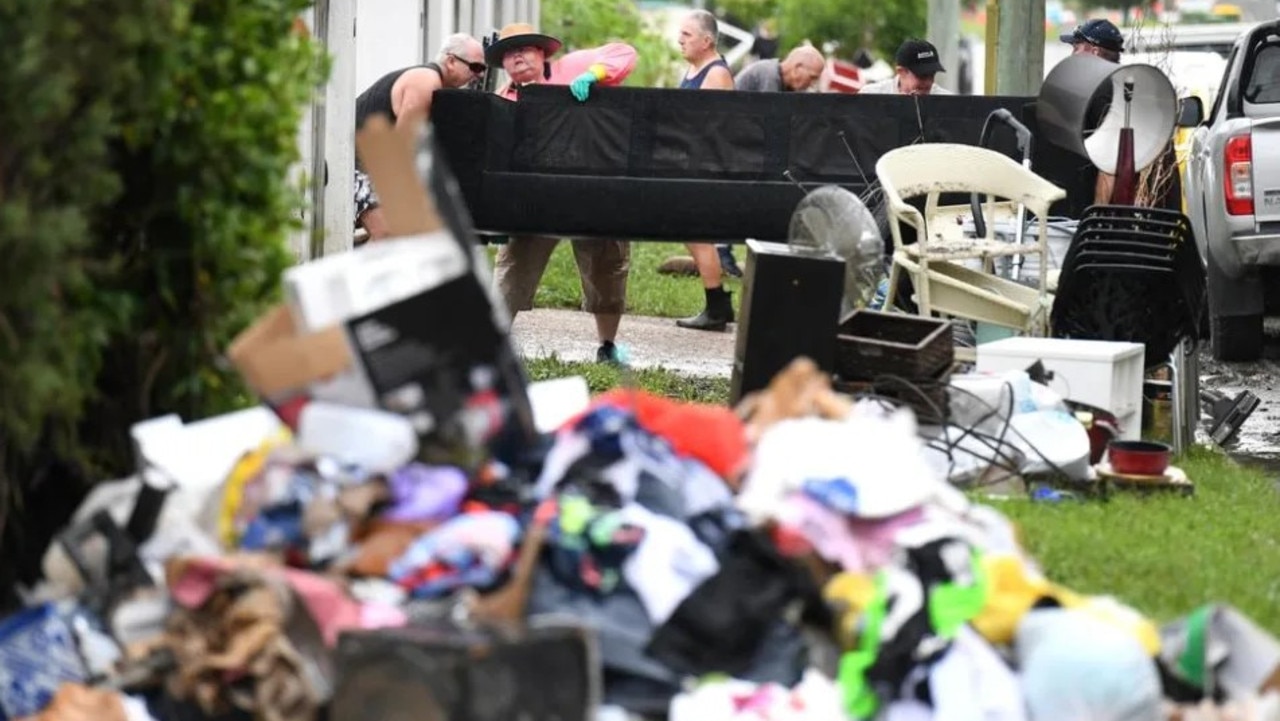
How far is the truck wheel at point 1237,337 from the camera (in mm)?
14766

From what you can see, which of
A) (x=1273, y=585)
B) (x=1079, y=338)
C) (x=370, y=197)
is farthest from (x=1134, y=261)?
(x=370, y=197)

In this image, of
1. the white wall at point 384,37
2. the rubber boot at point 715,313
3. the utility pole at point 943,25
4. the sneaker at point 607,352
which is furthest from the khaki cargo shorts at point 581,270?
the utility pole at point 943,25

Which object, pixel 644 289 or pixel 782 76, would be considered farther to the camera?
pixel 782 76

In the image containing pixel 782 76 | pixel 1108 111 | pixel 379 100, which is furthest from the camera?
pixel 782 76

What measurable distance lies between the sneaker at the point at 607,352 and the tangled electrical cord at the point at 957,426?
440 cm

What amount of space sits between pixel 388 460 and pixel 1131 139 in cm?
659

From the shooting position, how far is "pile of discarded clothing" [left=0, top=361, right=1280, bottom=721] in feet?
15.1

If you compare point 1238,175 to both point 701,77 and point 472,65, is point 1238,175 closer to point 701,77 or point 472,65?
point 701,77

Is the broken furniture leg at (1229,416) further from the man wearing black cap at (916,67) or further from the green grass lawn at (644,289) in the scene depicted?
the green grass lawn at (644,289)

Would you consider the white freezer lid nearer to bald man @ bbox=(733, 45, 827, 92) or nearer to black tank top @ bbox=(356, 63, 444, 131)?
black tank top @ bbox=(356, 63, 444, 131)

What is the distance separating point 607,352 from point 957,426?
4729mm

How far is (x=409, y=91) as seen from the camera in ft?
41.5

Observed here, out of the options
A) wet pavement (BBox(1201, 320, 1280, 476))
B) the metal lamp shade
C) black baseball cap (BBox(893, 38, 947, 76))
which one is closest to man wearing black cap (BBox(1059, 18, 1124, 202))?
the metal lamp shade

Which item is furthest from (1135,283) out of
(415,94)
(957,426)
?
(415,94)
